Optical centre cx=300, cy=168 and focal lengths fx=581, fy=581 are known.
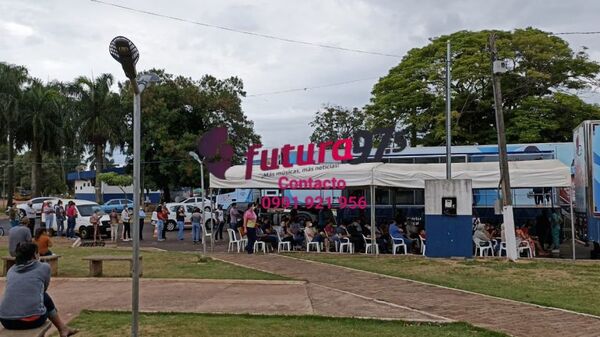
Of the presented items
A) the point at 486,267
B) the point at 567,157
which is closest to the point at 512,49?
the point at 567,157

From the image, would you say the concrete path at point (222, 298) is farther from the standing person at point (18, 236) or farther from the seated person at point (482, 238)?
the seated person at point (482, 238)

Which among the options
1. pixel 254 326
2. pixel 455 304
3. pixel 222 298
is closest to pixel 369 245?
pixel 455 304

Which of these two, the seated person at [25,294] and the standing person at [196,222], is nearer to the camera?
the seated person at [25,294]

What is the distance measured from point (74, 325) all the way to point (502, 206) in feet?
37.9

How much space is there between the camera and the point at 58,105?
4597 cm

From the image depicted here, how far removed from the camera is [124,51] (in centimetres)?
489

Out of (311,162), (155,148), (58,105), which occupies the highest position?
(58,105)

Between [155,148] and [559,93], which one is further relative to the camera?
[155,148]

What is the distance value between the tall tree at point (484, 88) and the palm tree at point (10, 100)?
2759 centimetres

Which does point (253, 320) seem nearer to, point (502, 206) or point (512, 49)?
point (502, 206)

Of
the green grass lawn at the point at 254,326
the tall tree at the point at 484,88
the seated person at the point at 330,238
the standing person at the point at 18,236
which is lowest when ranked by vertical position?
the green grass lawn at the point at 254,326

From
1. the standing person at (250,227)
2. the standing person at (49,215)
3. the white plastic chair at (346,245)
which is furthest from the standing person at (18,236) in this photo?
the standing person at (49,215)

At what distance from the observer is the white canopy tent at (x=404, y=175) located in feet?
51.2

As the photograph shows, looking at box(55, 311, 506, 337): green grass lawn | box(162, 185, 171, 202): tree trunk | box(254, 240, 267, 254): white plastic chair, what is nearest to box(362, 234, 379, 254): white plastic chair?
box(254, 240, 267, 254): white plastic chair
